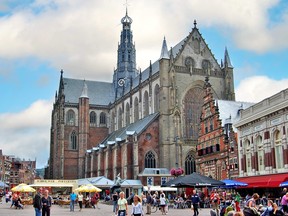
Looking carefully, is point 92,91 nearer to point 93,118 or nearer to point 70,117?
point 93,118

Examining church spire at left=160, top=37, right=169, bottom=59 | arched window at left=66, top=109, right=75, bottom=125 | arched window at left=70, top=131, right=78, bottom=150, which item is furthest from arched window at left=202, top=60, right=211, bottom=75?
arched window at left=70, top=131, right=78, bottom=150

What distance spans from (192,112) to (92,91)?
3579cm

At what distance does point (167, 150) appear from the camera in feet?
205

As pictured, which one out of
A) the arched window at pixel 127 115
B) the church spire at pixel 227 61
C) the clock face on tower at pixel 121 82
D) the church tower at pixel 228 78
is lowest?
the arched window at pixel 127 115

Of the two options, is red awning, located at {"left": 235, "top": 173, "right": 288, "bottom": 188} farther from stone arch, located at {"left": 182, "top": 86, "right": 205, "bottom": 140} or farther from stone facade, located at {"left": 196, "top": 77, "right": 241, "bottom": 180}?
stone arch, located at {"left": 182, "top": 86, "right": 205, "bottom": 140}

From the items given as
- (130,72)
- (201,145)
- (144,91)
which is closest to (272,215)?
(201,145)

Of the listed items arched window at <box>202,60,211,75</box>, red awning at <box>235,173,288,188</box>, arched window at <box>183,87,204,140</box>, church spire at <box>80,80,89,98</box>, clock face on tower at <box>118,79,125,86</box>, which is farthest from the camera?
clock face on tower at <box>118,79,125,86</box>

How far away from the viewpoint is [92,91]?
95000 mm

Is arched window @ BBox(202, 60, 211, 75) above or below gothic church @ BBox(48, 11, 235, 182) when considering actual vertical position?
above

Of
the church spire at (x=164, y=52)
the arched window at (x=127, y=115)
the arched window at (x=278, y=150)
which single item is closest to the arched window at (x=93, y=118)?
the arched window at (x=127, y=115)

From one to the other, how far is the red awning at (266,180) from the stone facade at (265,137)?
0.41 metres

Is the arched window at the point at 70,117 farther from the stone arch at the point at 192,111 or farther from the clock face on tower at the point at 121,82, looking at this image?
the stone arch at the point at 192,111

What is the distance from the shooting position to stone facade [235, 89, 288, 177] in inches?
1224

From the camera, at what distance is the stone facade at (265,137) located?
31.1 metres
